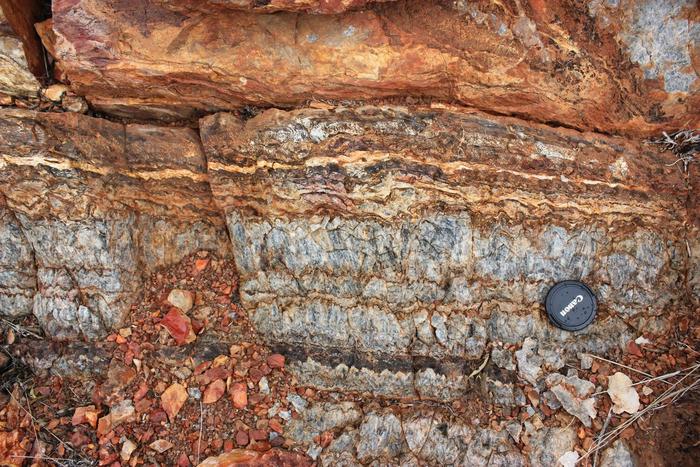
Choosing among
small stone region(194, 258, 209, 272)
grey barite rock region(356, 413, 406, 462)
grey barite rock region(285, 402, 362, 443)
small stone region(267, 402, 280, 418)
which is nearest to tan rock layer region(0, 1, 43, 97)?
small stone region(194, 258, 209, 272)

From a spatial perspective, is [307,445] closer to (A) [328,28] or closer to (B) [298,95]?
(B) [298,95]

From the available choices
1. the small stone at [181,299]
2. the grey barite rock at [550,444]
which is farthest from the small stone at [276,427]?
the grey barite rock at [550,444]

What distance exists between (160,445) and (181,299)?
3.64ft

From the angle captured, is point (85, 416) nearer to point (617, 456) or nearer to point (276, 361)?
point (276, 361)

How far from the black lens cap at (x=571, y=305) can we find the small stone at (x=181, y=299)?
282cm

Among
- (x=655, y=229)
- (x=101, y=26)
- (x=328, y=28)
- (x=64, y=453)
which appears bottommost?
(x=64, y=453)

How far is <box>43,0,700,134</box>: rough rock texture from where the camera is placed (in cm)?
347

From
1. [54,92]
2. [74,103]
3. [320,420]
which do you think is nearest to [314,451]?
[320,420]

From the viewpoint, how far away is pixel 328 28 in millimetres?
3506

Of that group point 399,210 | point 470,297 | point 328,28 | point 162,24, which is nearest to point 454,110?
point 399,210

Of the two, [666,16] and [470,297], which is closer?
[666,16]

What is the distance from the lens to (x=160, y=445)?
146 inches

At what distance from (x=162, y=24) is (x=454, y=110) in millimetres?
2156

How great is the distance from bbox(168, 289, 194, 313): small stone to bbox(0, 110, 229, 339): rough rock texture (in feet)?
0.99
